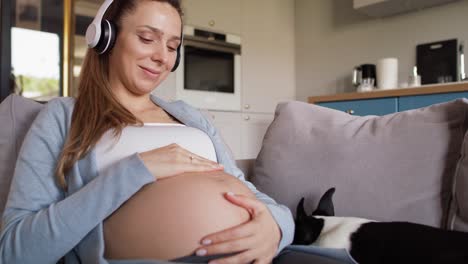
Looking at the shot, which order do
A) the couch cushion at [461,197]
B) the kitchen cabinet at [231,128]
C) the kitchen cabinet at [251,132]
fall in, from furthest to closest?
the kitchen cabinet at [251,132], the kitchen cabinet at [231,128], the couch cushion at [461,197]

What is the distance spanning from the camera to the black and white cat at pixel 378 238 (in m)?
0.97

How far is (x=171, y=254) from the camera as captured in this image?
33.7 inches

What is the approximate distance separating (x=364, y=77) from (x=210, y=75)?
4.17 feet

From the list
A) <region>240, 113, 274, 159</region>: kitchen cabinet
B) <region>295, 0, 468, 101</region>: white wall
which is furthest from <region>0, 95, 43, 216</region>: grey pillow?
<region>295, 0, 468, 101</region>: white wall

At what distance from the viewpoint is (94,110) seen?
1.05 m

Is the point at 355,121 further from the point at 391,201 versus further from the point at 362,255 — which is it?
the point at 362,255

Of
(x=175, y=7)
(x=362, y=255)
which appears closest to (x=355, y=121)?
(x=362, y=255)

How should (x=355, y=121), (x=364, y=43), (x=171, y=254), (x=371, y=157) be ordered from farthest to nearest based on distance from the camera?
(x=364, y=43) < (x=355, y=121) < (x=371, y=157) < (x=171, y=254)

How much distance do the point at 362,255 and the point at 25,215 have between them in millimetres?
817

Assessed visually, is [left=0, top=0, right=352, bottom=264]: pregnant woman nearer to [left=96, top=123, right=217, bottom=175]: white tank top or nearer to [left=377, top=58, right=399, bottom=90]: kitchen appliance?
[left=96, top=123, right=217, bottom=175]: white tank top

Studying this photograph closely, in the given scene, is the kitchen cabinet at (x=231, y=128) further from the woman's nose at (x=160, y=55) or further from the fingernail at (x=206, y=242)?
→ the fingernail at (x=206, y=242)

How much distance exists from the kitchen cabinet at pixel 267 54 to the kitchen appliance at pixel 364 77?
0.82 meters

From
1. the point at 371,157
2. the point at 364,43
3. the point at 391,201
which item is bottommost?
the point at 391,201

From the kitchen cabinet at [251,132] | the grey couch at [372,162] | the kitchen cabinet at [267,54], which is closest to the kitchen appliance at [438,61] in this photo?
the kitchen cabinet at [267,54]
